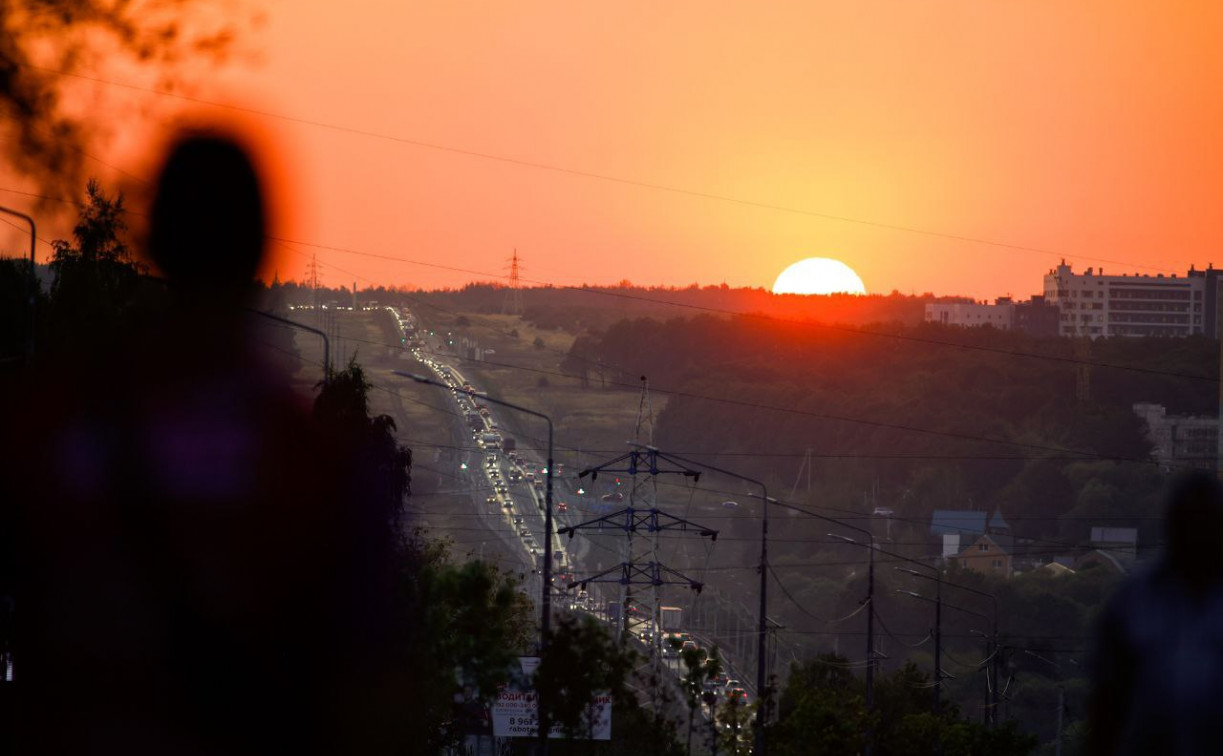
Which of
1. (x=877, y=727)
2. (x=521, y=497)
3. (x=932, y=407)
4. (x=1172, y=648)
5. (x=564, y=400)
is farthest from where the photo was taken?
(x=564, y=400)

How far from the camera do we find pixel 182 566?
22531 mm

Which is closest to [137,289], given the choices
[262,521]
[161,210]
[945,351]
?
[161,210]

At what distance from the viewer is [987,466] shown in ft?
447

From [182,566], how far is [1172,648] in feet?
62.1

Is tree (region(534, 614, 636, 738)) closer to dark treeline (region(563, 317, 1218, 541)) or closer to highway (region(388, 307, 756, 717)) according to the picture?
highway (region(388, 307, 756, 717))

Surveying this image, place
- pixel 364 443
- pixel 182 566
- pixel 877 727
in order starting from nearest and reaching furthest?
1. pixel 182 566
2. pixel 364 443
3. pixel 877 727

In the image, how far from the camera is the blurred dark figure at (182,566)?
21.6 meters

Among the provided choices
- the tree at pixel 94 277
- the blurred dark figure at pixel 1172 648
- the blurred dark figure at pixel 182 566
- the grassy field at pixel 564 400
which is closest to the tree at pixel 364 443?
the blurred dark figure at pixel 182 566

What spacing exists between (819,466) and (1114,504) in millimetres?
27774

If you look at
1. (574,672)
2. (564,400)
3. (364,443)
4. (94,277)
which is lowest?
(564,400)

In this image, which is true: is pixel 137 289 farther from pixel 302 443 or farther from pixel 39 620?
pixel 39 620

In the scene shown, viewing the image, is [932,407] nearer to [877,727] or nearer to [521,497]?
[521,497]

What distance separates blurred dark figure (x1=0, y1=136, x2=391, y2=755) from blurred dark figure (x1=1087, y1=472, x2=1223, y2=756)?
661 inches

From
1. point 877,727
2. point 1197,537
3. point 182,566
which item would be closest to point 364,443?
point 182,566
